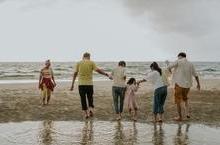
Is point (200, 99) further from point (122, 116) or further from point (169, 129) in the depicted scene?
point (169, 129)

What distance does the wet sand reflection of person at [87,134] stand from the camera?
11537 mm

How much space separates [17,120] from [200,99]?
32.6 ft

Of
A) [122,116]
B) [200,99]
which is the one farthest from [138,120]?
[200,99]

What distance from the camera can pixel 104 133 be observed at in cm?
1284

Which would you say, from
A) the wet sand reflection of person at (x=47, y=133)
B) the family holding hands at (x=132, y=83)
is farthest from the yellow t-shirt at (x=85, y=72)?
the wet sand reflection of person at (x=47, y=133)

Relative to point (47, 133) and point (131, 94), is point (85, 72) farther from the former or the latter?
point (47, 133)

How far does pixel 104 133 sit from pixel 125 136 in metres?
0.75

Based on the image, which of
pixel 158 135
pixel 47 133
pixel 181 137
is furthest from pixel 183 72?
pixel 47 133

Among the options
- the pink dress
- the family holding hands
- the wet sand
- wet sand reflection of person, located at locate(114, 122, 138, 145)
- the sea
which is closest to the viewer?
wet sand reflection of person, located at locate(114, 122, 138, 145)

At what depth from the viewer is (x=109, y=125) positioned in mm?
14508

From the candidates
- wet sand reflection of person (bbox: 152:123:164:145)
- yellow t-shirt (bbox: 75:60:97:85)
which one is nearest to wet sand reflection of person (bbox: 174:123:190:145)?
wet sand reflection of person (bbox: 152:123:164:145)

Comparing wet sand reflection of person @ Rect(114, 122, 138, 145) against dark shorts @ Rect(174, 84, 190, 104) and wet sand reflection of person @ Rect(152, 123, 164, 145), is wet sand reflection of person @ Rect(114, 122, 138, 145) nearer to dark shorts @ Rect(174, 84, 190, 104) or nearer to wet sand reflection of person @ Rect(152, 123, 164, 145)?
wet sand reflection of person @ Rect(152, 123, 164, 145)

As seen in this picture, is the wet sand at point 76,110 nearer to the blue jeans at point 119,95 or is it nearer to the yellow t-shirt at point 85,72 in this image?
the blue jeans at point 119,95

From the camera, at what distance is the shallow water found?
11492mm
